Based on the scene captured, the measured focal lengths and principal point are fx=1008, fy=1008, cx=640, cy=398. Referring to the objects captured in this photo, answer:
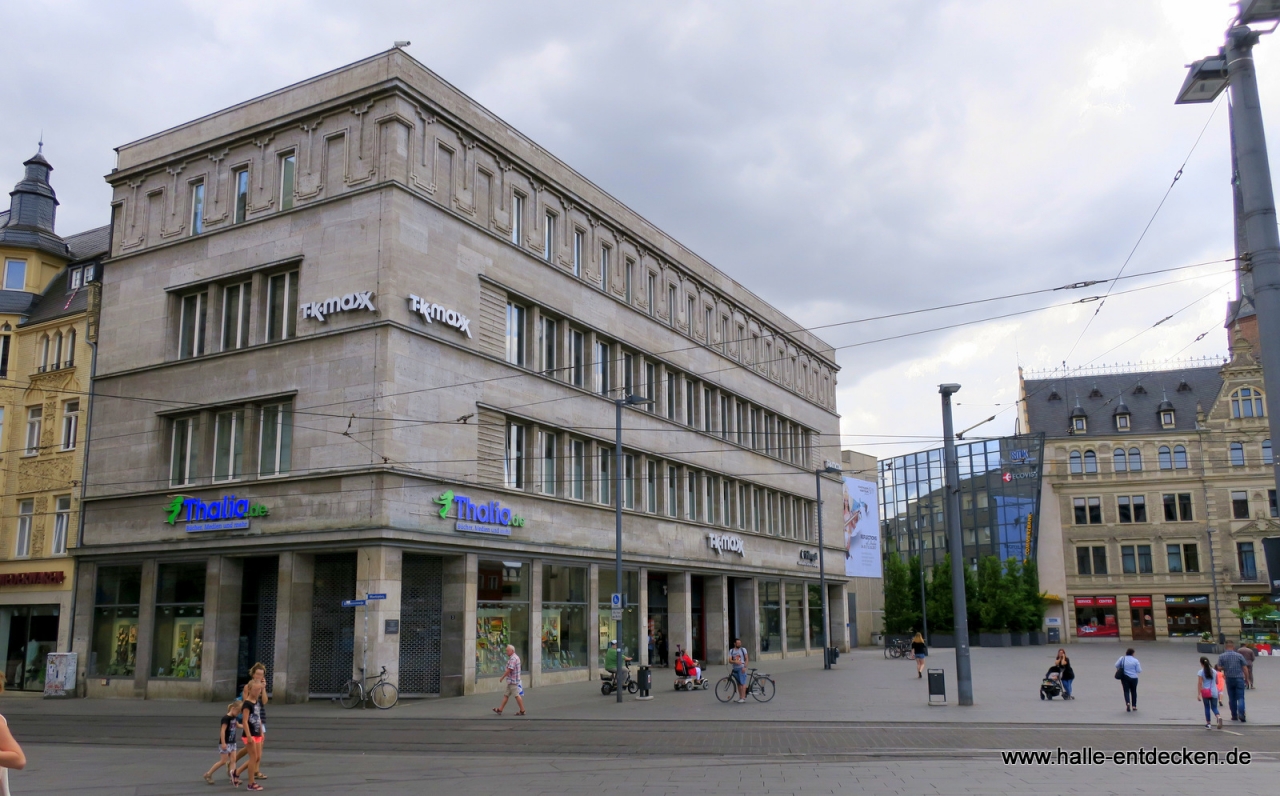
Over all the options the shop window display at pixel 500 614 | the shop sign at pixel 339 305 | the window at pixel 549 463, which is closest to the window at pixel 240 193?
the shop sign at pixel 339 305

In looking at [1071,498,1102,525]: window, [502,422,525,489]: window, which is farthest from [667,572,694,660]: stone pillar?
[1071,498,1102,525]: window

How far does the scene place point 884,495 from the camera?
3743 inches

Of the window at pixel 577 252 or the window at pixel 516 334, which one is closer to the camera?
the window at pixel 516 334

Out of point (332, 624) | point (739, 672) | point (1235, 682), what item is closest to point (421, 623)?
point (332, 624)

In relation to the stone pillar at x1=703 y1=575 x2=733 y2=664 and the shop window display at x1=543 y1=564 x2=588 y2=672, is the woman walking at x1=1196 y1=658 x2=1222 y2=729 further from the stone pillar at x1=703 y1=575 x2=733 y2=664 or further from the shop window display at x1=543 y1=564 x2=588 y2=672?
the stone pillar at x1=703 y1=575 x2=733 y2=664

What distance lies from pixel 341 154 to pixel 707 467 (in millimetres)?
23579

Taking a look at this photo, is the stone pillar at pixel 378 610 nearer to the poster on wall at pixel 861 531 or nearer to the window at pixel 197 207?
the window at pixel 197 207

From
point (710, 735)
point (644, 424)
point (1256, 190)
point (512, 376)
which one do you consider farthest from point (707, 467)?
point (1256, 190)

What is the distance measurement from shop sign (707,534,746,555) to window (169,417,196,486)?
2349 cm

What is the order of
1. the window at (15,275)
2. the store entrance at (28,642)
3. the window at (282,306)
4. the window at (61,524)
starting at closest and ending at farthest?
the window at (282,306), the store entrance at (28,642), the window at (61,524), the window at (15,275)

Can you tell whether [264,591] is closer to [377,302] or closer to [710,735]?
[377,302]

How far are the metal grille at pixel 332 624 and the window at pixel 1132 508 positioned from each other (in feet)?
225

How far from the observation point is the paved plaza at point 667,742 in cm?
1405

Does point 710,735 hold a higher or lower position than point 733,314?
lower
